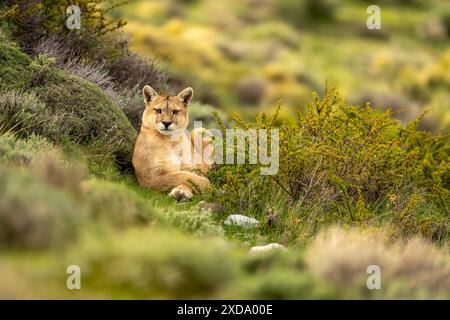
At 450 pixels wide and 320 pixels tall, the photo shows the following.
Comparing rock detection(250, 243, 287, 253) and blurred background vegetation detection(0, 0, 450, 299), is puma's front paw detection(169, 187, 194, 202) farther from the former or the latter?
rock detection(250, 243, 287, 253)

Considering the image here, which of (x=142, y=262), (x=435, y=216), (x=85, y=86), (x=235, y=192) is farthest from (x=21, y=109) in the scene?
(x=435, y=216)

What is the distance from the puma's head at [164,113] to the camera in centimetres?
1016

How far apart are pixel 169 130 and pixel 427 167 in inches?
167

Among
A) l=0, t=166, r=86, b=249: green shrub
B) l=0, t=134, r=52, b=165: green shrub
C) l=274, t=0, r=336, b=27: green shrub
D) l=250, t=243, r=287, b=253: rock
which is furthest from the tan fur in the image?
l=274, t=0, r=336, b=27: green shrub

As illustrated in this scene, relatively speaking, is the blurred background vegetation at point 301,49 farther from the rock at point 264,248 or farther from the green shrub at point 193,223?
the rock at point 264,248

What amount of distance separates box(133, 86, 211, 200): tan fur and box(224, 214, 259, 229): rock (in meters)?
0.74

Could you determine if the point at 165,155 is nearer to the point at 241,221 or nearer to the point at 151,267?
the point at 241,221

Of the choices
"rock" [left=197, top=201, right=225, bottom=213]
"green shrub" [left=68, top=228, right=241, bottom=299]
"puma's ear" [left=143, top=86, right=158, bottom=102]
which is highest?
"puma's ear" [left=143, top=86, right=158, bottom=102]

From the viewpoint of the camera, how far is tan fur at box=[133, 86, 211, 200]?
9727 millimetres

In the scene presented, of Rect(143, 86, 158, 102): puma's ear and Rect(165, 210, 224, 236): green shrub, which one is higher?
Rect(143, 86, 158, 102): puma's ear

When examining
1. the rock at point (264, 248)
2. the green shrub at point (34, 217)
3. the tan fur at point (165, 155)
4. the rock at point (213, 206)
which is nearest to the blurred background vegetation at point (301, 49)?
the tan fur at point (165, 155)

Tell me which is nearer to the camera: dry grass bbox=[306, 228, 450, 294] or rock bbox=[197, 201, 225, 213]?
dry grass bbox=[306, 228, 450, 294]

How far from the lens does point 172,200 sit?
9305 mm
